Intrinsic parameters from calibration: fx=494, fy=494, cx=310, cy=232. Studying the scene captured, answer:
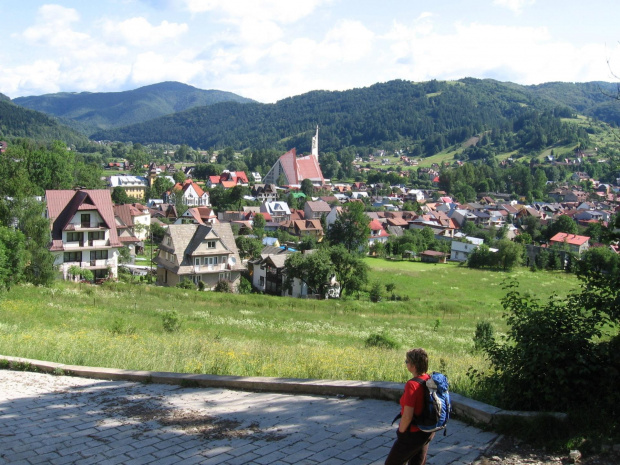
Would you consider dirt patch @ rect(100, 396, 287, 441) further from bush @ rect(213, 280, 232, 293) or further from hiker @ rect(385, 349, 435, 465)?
bush @ rect(213, 280, 232, 293)

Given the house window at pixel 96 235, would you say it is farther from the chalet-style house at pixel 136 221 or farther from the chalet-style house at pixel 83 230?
the chalet-style house at pixel 136 221

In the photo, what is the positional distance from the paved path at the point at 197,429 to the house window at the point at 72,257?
23103mm

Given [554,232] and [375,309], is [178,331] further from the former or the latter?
[554,232]

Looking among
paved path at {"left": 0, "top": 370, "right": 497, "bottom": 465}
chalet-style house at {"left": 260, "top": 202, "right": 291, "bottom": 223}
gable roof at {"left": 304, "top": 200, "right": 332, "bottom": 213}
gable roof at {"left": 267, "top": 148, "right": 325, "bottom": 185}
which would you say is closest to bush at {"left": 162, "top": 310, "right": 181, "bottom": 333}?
paved path at {"left": 0, "top": 370, "right": 497, "bottom": 465}

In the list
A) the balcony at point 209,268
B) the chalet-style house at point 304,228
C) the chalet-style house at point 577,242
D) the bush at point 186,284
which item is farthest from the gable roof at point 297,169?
the bush at point 186,284

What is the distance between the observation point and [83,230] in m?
28.4

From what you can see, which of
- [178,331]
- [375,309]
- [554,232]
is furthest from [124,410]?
[554,232]

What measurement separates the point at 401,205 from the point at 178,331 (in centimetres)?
9365

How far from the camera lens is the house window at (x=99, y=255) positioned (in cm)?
2917

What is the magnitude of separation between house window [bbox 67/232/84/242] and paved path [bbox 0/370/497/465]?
2286cm

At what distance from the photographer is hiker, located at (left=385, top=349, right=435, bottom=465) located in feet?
13.3

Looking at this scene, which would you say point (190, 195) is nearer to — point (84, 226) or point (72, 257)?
point (84, 226)

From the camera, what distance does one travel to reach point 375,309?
30750mm

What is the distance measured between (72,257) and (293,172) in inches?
4565
